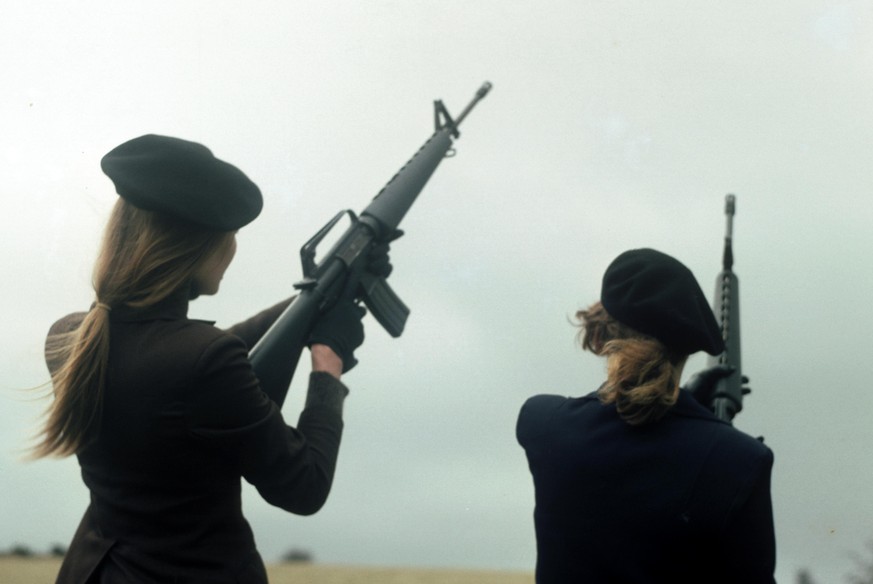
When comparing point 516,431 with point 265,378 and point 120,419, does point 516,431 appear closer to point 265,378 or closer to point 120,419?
point 265,378

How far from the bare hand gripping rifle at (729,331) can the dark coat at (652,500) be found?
115 centimetres

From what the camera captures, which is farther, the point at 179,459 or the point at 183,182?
the point at 183,182

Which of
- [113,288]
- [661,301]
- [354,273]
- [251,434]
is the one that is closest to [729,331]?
[354,273]

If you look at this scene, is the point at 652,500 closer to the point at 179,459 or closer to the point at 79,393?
the point at 179,459

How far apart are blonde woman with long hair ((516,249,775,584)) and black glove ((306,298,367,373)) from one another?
Result: 796 millimetres

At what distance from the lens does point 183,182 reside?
2877 mm

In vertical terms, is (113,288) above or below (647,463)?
above

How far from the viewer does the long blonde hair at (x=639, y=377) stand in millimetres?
2797

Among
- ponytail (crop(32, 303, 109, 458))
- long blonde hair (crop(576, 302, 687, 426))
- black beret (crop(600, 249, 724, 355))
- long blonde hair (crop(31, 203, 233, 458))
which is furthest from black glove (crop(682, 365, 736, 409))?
ponytail (crop(32, 303, 109, 458))

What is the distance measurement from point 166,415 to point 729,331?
9.15 feet

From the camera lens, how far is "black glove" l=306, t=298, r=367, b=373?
3586 mm

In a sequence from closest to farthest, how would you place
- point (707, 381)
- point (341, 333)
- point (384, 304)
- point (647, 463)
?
point (647, 463) → point (341, 333) → point (707, 381) → point (384, 304)

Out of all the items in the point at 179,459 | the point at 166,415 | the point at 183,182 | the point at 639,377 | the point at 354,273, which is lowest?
the point at 179,459

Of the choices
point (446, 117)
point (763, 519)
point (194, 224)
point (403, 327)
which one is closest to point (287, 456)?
point (194, 224)
